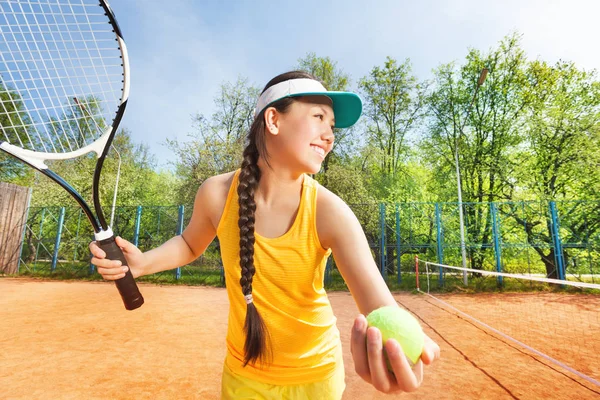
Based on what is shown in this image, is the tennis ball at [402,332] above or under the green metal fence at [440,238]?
under

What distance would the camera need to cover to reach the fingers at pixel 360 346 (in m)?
1.03

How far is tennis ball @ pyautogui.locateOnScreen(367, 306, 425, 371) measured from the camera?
122 cm

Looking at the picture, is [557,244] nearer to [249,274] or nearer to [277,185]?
[277,185]

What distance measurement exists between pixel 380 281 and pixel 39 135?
2.69 metres

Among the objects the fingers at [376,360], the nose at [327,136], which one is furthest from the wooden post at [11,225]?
the fingers at [376,360]

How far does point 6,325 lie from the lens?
22.0 feet

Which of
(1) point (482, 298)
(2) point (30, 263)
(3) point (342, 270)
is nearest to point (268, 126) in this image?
(3) point (342, 270)

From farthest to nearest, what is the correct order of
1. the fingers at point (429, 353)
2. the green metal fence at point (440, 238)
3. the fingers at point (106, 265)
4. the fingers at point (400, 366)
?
the green metal fence at point (440, 238) < the fingers at point (106, 265) < the fingers at point (429, 353) < the fingers at point (400, 366)

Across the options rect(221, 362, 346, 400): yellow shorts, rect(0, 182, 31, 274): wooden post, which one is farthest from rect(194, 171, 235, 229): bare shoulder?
rect(0, 182, 31, 274): wooden post

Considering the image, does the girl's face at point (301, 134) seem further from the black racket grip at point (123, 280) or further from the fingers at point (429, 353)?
the black racket grip at point (123, 280)

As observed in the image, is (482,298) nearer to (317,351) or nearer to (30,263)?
(317,351)

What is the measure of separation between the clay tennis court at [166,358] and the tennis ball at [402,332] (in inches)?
117

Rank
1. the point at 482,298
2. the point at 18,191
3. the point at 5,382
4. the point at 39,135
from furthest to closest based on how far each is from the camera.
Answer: the point at 18,191 < the point at 482,298 < the point at 5,382 < the point at 39,135

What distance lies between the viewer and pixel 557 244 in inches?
557
